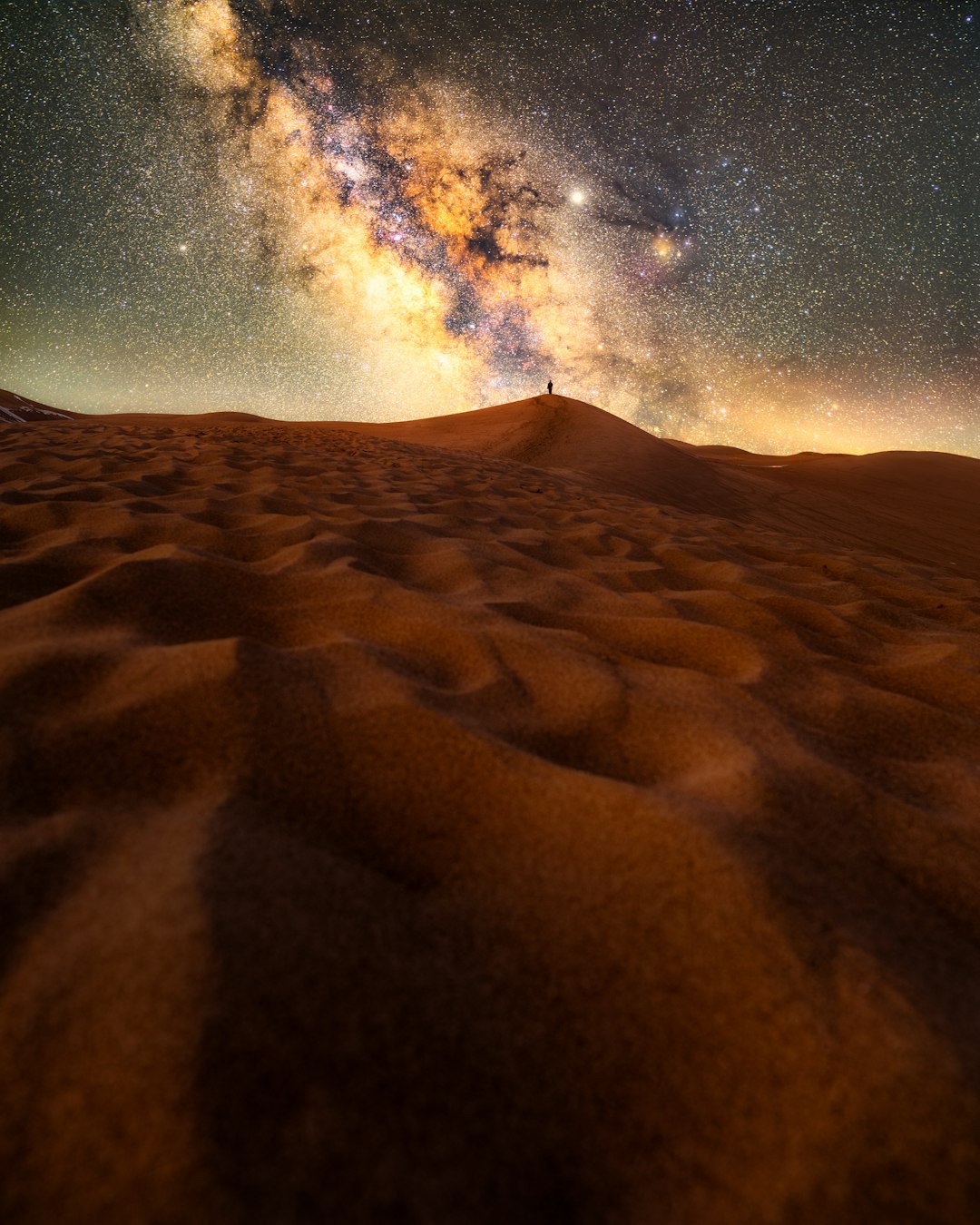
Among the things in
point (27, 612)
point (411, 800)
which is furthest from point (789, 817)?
point (27, 612)

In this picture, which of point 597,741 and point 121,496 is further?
point 121,496

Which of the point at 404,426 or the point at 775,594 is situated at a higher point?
the point at 404,426

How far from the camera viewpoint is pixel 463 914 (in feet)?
1.91

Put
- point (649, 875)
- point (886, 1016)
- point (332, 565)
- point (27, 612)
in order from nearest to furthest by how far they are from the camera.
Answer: point (886, 1016) < point (649, 875) < point (27, 612) < point (332, 565)

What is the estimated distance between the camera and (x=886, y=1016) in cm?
50

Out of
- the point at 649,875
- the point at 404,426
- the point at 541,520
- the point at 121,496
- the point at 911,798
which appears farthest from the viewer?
the point at 404,426

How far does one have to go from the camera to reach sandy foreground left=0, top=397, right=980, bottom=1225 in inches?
15.7

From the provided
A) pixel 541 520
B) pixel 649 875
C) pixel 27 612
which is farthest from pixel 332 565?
pixel 541 520

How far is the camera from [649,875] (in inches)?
25.1

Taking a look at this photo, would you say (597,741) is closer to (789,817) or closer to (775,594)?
(789,817)

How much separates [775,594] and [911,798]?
1109 millimetres

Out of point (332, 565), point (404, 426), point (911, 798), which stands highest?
point (404, 426)

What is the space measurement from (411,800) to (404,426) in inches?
601

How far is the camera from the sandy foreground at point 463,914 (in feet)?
1.31
